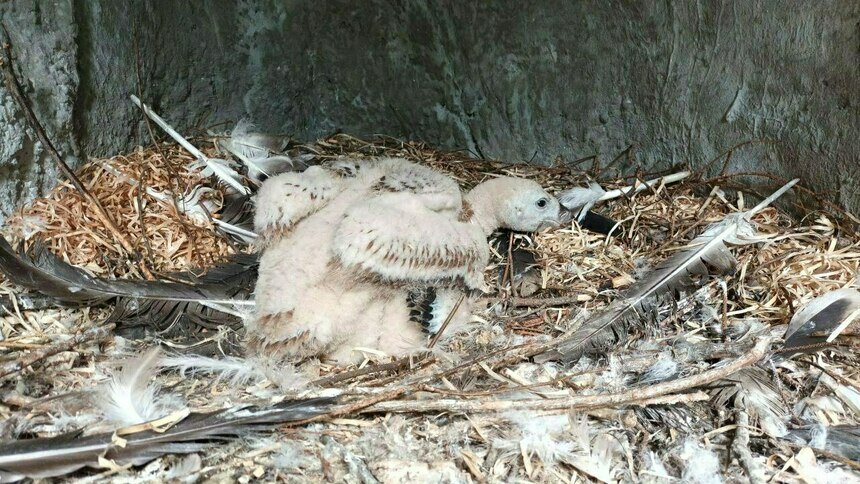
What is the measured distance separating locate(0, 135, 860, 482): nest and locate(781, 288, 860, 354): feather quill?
7 centimetres

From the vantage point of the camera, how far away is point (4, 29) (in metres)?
2.54

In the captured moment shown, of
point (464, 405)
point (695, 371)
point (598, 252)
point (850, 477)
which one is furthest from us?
point (598, 252)

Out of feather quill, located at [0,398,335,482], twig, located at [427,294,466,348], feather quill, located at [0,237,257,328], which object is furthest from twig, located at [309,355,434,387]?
feather quill, located at [0,237,257,328]

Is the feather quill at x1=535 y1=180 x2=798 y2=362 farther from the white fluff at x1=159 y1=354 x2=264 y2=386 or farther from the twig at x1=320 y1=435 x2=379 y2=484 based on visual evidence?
the white fluff at x1=159 y1=354 x2=264 y2=386

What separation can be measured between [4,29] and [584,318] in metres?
2.50

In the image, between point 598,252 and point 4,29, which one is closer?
point 4,29

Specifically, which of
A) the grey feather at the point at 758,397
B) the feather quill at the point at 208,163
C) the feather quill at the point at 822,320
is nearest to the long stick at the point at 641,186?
the feather quill at the point at 822,320

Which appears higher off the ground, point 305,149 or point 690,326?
point 305,149

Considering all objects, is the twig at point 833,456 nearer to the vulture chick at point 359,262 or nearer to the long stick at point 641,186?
the vulture chick at point 359,262

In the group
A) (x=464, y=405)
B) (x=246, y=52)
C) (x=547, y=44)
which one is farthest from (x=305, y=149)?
(x=464, y=405)

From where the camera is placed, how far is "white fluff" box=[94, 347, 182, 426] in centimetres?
198

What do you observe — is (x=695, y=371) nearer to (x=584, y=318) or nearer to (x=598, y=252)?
(x=584, y=318)

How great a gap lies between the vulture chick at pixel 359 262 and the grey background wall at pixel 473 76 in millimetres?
913

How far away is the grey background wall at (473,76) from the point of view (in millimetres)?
2723
